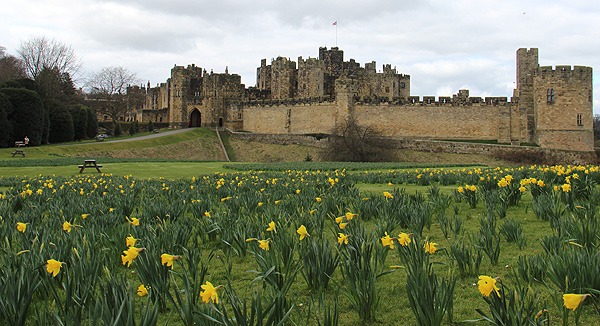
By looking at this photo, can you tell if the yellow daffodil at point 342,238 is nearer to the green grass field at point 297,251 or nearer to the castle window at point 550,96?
the green grass field at point 297,251

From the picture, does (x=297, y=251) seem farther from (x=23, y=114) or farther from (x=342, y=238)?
(x=23, y=114)

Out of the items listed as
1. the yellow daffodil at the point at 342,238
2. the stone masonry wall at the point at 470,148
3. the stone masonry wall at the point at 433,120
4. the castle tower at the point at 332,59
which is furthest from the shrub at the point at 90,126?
the yellow daffodil at the point at 342,238

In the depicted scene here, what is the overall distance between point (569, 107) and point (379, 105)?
57.4 ft

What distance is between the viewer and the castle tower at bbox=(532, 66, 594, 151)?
37.6 m

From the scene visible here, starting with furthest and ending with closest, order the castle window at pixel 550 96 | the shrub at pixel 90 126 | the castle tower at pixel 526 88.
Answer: the shrub at pixel 90 126, the castle tower at pixel 526 88, the castle window at pixel 550 96

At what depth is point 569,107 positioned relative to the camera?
37.8 meters

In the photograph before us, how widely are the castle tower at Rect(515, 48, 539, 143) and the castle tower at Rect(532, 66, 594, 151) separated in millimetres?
3068

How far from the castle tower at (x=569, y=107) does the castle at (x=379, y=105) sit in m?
0.07

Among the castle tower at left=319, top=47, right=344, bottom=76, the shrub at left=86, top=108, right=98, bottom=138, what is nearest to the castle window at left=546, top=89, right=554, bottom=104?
the castle tower at left=319, top=47, right=344, bottom=76

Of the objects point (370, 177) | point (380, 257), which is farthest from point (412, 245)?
point (370, 177)

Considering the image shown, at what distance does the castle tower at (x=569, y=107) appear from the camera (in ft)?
123

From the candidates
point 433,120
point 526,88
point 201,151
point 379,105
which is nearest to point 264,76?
point 201,151

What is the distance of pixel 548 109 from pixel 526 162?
5.56 meters

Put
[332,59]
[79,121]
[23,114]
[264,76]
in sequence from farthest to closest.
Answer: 1. [264,76]
2. [332,59]
3. [79,121]
4. [23,114]
